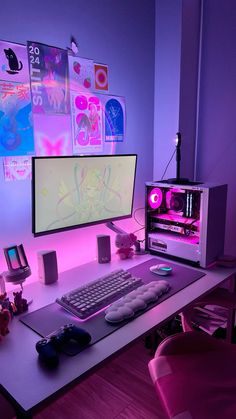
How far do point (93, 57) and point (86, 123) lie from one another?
0.34 m

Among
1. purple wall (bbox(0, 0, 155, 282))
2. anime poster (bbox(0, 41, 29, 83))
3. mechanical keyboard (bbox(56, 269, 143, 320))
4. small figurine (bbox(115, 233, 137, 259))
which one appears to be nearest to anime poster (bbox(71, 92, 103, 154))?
purple wall (bbox(0, 0, 155, 282))

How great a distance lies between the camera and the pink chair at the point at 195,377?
86 centimetres

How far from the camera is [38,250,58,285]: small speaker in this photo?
1311mm

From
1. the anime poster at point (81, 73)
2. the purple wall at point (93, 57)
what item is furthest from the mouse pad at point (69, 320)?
the anime poster at point (81, 73)

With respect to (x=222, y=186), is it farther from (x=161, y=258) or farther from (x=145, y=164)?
(x=145, y=164)

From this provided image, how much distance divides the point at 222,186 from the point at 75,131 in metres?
0.77

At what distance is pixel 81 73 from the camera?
5.05 feet

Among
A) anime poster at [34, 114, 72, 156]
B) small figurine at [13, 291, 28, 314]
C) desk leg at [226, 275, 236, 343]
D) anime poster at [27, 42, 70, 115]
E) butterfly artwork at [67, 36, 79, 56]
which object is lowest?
desk leg at [226, 275, 236, 343]

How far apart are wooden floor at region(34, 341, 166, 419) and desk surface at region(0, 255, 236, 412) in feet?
1.65

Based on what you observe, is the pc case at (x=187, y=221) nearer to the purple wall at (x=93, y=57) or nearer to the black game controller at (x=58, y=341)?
the purple wall at (x=93, y=57)

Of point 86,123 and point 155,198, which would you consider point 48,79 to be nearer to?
point 86,123

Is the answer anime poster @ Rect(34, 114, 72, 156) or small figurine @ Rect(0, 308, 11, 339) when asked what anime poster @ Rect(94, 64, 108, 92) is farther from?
small figurine @ Rect(0, 308, 11, 339)

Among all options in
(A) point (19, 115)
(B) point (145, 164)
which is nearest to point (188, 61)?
(B) point (145, 164)

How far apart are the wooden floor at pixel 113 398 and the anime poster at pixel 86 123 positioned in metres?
1.05
